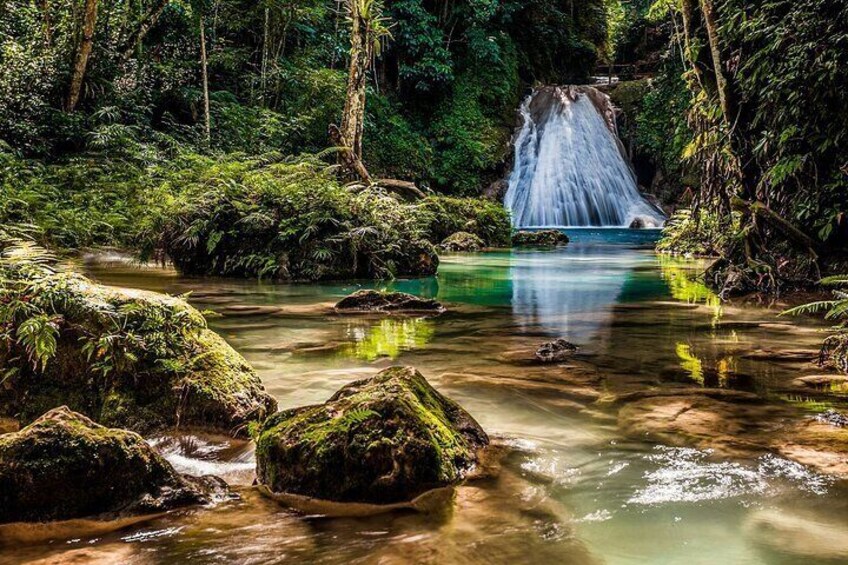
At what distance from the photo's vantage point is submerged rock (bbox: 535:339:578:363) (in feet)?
17.0

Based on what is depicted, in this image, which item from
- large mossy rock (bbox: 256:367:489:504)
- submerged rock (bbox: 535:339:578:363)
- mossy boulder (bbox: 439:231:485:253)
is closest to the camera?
large mossy rock (bbox: 256:367:489:504)

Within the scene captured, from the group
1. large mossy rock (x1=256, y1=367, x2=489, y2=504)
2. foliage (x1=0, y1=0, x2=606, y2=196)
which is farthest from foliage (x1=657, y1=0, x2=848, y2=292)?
foliage (x1=0, y1=0, x2=606, y2=196)

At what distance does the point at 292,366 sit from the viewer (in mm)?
4938

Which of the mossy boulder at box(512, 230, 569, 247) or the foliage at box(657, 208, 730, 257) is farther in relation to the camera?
the mossy boulder at box(512, 230, 569, 247)

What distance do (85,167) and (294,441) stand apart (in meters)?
14.2

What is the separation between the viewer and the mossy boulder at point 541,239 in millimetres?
20000

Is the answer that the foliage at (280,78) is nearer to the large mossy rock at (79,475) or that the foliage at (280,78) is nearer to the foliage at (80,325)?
the foliage at (80,325)

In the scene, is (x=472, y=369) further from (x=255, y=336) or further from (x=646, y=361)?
(x=255, y=336)

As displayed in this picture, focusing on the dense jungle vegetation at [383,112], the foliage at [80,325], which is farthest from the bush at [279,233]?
the foliage at [80,325]

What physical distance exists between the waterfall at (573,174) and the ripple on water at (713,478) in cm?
2489

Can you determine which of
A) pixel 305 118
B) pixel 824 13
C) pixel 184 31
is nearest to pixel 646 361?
pixel 824 13

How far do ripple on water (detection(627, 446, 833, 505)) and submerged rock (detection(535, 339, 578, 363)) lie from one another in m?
2.02

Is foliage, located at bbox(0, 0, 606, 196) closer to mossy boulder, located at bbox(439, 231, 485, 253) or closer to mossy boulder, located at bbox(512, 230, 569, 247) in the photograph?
mossy boulder, located at bbox(439, 231, 485, 253)

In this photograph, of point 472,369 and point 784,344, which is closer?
point 472,369
